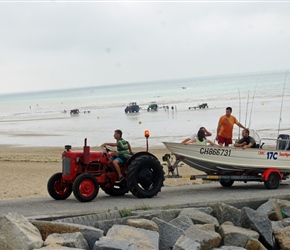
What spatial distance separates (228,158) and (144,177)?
7.38 ft

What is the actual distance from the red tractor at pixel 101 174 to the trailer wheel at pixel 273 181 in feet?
8.43

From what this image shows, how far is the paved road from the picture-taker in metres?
9.67

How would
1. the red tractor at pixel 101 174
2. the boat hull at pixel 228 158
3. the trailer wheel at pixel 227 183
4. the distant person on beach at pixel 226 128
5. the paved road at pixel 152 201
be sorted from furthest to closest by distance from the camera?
1. the distant person on beach at pixel 226 128
2. the trailer wheel at pixel 227 183
3. the boat hull at pixel 228 158
4. the red tractor at pixel 101 174
5. the paved road at pixel 152 201

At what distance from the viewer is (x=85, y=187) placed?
34.8ft

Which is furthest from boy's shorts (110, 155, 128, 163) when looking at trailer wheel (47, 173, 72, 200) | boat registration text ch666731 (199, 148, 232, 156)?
boat registration text ch666731 (199, 148, 232, 156)

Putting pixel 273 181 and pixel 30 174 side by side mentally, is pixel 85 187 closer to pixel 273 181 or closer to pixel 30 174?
pixel 273 181

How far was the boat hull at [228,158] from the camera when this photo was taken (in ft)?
39.6

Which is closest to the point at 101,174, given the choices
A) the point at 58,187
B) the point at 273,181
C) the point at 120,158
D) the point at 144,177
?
the point at 120,158

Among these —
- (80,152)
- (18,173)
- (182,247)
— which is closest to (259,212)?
(182,247)

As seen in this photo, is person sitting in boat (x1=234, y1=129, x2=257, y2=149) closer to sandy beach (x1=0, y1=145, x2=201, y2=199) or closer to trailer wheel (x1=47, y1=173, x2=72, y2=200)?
sandy beach (x1=0, y1=145, x2=201, y2=199)

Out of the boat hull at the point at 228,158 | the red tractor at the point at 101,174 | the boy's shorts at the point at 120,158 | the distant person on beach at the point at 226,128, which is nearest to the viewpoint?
the red tractor at the point at 101,174

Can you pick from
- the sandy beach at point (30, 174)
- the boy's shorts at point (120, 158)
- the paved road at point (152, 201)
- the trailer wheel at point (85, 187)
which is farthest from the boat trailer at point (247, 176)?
the sandy beach at point (30, 174)

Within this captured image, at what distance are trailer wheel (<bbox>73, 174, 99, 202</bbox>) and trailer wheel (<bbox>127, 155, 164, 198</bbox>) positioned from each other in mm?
675

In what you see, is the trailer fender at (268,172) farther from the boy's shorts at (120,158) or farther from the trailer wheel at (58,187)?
the trailer wheel at (58,187)
